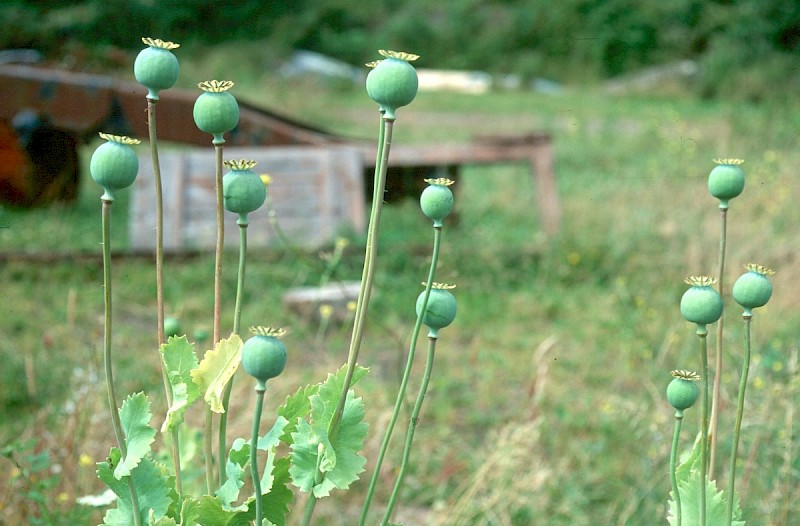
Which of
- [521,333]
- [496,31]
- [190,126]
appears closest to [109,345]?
[521,333]

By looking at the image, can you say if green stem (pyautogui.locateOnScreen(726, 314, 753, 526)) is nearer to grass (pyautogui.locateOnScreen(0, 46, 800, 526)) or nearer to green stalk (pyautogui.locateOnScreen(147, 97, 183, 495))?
green stalk (pyautogui.locateOnScreen(147, 97, 183, 495))

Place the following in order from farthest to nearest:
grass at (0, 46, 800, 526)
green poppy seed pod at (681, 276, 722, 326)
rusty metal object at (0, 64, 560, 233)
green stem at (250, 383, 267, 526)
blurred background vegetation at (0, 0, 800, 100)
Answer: blurred background vegetation at (0, 0, 800, 100) → rusty metal object at (0, 64, 560, 233) → grass at (0, 46, 800, 526) → green poppy seed pod at (681, 276, 722, 326) → green stem at (250, 383, 267, 526)

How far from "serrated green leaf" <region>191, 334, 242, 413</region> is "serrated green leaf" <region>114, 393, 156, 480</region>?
6 centimetres

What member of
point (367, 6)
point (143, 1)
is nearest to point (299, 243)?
point (143, 1)

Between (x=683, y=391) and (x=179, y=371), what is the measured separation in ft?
1.73

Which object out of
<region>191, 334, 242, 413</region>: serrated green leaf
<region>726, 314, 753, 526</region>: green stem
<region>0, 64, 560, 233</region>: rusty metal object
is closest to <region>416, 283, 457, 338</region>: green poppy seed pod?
<region>191, 334, 242, 413</region>: serrated green leaf

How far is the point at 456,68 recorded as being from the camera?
1738 centimetres

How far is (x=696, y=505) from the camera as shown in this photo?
1.07m

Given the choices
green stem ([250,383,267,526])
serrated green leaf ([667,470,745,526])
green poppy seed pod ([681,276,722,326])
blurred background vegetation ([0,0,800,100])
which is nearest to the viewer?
green stem ([250,383,267,526])

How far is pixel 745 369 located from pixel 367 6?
1894 cm

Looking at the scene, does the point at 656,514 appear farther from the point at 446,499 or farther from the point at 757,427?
the point at 446,499

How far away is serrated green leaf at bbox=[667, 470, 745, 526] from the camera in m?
1.07

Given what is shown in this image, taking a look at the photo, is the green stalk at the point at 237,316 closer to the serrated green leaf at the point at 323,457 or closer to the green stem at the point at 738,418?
the serrated green leaf at the point at 323,457

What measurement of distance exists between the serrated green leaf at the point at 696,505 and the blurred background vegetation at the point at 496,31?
9333 millimetres
